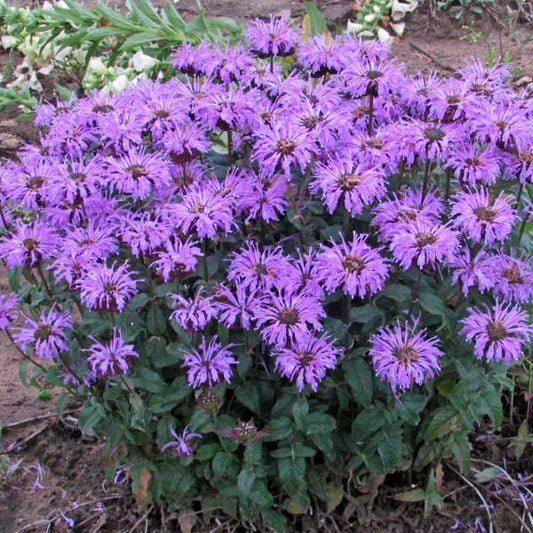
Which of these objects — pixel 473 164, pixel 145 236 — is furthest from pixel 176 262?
pixel 473 164

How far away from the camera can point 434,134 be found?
68.1 inches

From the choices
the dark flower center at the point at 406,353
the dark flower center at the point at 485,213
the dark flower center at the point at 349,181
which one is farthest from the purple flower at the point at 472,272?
the dark flower center at the point at 349,181

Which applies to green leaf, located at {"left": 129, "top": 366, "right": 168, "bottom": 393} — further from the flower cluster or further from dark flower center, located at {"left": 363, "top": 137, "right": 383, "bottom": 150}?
dark flower center, located at {"left": 363, "top": 137, "right": 383, "bottom": 150}

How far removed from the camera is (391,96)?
2.15m

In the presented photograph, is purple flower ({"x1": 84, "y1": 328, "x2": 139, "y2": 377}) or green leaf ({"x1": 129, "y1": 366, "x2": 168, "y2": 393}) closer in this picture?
purple flower ({"x1": 84, "y1": 328, "x2": 139, "y2": 377})

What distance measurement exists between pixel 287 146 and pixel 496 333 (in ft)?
2.34

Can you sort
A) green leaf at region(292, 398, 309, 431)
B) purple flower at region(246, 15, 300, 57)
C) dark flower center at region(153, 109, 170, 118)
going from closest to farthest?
1. green leaf at region(292, 398, 309, 431)
2. dark flower center at region(153, 109, 170, 118)
3. purple flower at region(246, 15, 300, 57)

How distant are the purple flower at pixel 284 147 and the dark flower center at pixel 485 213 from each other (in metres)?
0.45

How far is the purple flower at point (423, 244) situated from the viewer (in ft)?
5.16

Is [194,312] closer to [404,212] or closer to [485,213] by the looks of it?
[404,212]

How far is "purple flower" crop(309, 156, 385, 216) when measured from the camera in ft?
5.37

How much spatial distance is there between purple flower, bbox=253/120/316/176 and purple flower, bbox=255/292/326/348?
0.32m

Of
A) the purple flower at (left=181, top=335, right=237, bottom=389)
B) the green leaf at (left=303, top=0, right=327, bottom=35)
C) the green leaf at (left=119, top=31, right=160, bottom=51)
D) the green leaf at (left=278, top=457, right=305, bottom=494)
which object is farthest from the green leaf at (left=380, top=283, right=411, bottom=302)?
the green leaf at (left=119, top=31, right=160, bottom=51)

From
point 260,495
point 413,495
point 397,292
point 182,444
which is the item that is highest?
point 397,292
